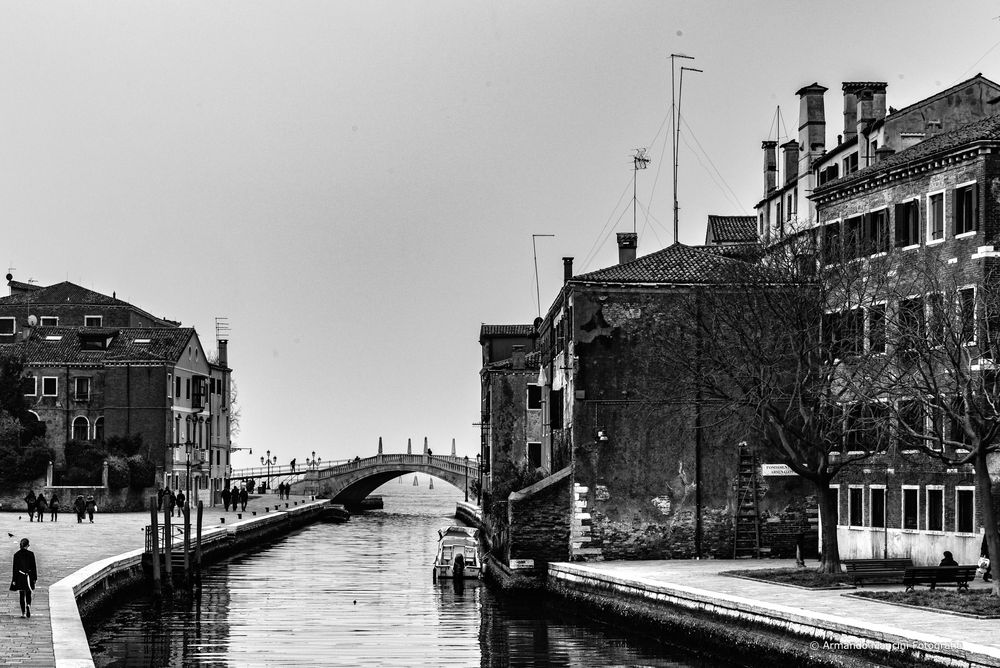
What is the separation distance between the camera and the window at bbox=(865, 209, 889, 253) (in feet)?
110

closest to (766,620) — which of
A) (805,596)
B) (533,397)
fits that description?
(805,596)

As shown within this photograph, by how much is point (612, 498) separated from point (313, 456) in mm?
71914

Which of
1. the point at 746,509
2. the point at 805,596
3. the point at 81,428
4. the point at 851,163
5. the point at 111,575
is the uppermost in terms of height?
the point at 851,163

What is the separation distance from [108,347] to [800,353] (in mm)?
47923

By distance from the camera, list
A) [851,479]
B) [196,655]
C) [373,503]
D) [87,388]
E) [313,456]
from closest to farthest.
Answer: [196,655], [851,479], [87,388], [313,456], [373,503]

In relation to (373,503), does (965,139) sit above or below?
above

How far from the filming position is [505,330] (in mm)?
68438

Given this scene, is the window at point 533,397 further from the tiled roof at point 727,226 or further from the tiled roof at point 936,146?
the tiled roof at point 936,146

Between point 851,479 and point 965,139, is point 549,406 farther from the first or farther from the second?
point 965,139

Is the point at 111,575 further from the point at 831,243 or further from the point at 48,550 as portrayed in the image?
the point at 831,243

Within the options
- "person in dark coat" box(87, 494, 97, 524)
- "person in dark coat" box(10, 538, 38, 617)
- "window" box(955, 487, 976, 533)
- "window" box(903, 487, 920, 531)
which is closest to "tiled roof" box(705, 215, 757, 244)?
"person in dark coat" box(87, 494, 97, 524)

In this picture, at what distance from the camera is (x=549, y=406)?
45.5 meters

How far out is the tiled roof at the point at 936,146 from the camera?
1231 inches

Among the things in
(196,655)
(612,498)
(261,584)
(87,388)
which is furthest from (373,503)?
(196,655)
